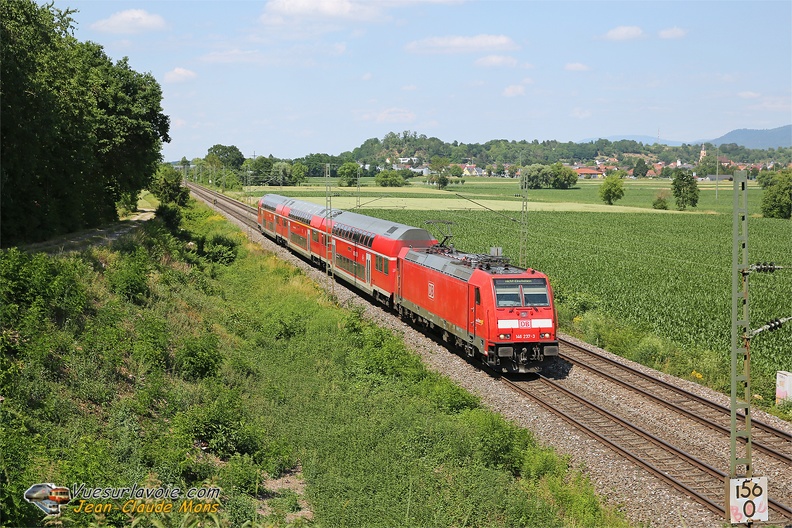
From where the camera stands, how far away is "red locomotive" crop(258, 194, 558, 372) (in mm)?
23938

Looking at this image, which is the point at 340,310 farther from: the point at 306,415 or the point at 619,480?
the point at 619,480

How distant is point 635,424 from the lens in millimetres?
20312

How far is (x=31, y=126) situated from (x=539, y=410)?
82.8ft

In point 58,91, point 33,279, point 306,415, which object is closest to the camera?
point 306,415

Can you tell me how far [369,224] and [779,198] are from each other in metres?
89.0

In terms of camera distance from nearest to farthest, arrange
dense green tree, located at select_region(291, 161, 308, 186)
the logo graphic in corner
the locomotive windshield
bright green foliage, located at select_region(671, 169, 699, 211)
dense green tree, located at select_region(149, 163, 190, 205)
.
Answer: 1. the logo graphic in corner
2. the locomotive windshield
3. dense green tree, located at select_region(149, 163, 190, 205)
4. bright green foliage, located at select_region(671, 169, 699, 211)
5. dense green tree, located at select_region(291, 161, 308, 186)

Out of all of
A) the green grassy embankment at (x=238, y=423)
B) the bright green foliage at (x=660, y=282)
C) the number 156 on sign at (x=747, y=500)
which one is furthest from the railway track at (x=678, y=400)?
the number 156 on sign at (x=747, y=500)

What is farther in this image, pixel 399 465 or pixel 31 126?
pixel 31 126

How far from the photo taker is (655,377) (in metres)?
25.1

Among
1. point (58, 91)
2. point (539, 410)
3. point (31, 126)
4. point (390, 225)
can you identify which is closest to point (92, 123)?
point (58, 91)

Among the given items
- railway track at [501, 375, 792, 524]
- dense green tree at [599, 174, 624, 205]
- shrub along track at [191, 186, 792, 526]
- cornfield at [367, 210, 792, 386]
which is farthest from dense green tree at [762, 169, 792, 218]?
railway track at [501, 375, 792, 524]

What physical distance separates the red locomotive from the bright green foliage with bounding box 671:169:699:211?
94211mm

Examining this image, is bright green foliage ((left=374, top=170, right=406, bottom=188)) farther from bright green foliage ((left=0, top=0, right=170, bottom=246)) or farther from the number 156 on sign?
the number 156 on sign

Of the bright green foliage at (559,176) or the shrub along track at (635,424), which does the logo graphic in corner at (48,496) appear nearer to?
the shrub along track at (635,424)
